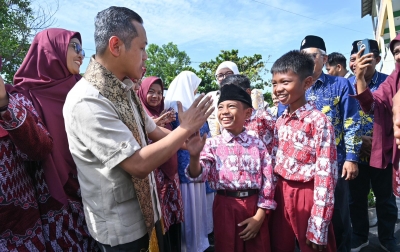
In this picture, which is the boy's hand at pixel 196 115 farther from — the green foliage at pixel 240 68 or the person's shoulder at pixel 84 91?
the green foliage at pixel 240 68

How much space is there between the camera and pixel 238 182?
224cm

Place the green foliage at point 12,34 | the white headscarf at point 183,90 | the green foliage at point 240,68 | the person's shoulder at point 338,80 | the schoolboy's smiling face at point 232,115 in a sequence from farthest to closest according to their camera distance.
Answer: the green foliage at point 240,68
the green foliage at point 12,34
the white headscarf at point 183,90
the person's shoulder at point 338,80
the schoolboy's smiling face at point 232,115

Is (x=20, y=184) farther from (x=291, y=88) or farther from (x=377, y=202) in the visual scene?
(x=377, y=202)

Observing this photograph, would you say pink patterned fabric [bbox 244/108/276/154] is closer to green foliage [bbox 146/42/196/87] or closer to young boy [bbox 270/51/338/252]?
young boy [bbox 270/51/338/252]

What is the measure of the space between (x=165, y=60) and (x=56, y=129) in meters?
46.0

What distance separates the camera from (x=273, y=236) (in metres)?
2.35

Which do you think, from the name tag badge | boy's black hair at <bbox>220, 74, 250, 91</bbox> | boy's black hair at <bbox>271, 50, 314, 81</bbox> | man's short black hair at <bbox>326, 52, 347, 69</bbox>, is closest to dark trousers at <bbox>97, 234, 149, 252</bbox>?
the name tag badge

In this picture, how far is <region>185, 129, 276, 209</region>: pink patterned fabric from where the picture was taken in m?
2.23

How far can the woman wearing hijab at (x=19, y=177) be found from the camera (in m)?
1.58

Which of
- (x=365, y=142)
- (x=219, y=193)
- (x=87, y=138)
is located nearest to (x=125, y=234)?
(x=87, y=138)

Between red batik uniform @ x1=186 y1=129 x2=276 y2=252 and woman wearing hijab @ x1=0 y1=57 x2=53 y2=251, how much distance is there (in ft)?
3.68

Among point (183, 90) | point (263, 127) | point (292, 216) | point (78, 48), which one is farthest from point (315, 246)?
point (183, 90)

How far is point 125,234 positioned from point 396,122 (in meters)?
1.44

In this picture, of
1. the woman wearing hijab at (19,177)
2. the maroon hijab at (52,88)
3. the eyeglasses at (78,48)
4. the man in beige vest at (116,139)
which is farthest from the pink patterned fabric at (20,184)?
the eyeglasses at (78,48)
